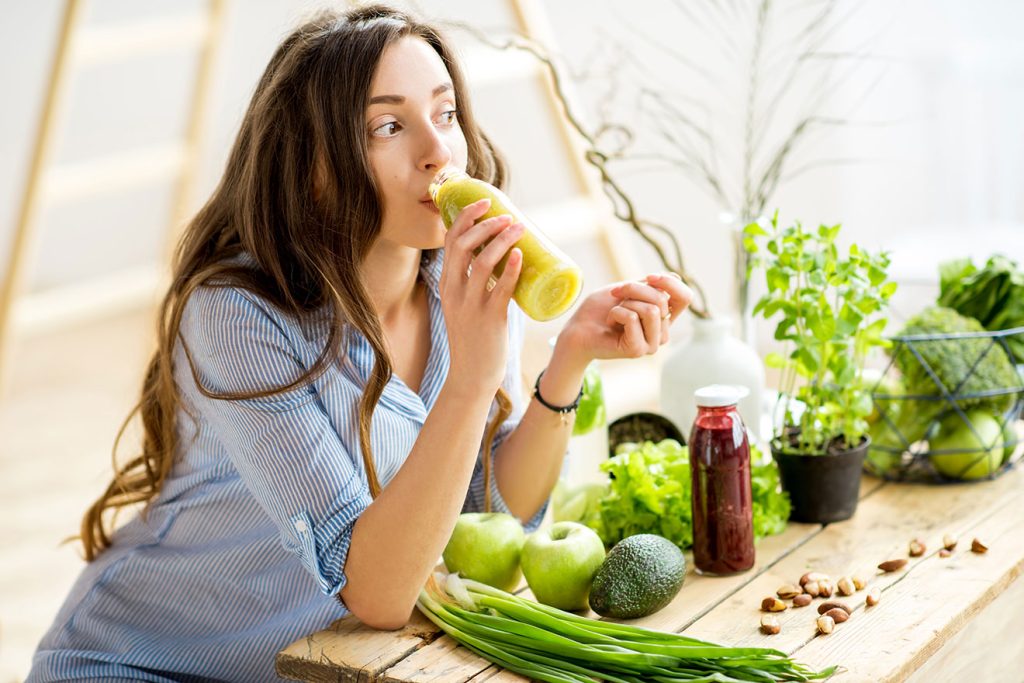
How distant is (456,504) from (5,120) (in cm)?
632

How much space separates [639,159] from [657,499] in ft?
12.4

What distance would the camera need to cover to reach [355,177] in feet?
4.66

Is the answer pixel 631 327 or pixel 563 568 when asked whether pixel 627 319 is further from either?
pixel 563 568

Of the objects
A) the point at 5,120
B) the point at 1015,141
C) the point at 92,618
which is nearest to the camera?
the point at 92,618

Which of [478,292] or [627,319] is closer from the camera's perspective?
[478,292]

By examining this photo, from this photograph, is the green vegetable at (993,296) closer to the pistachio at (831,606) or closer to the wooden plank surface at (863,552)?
the wooden plank surface at (863,552)

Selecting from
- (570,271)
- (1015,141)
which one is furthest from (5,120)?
(570,271)

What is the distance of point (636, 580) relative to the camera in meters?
1.33

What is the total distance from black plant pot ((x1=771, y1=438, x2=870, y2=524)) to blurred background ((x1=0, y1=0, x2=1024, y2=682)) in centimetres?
96

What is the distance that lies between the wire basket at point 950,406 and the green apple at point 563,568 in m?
0.59

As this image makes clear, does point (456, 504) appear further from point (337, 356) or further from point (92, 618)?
point (92, 618)

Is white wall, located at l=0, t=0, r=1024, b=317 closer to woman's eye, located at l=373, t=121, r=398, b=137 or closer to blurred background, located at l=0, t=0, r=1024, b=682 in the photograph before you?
blurred background, located at l=0, t=0, r=1024, b=682

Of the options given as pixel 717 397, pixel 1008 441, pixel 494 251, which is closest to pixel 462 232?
pixel 494 251

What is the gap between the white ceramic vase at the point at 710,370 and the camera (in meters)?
1.77
